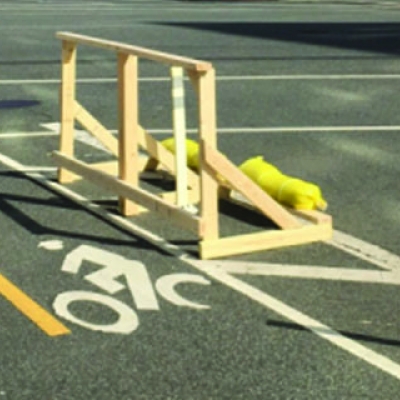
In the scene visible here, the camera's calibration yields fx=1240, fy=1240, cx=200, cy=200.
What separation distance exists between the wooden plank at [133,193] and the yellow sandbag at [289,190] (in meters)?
0.99

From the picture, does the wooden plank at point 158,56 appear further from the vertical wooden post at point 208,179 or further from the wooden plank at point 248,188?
the wooden plank at point 248,188

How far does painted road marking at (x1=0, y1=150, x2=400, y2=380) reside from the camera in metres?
7.31

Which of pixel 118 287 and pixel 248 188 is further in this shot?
pixel 248 188

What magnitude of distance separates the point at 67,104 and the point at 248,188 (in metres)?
3.05

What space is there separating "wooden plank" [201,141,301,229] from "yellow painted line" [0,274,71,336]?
182 cm

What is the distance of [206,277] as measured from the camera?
353 inches

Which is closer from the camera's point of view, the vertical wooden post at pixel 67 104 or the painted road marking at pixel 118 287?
the painted road marking at pixel 118 287

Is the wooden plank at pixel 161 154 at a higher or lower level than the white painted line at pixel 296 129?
higher

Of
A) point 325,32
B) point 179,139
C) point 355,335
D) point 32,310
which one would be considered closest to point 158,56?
point 179,139

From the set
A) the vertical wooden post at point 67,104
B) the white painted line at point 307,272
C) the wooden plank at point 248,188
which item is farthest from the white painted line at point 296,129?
the white painted line at point 307,272

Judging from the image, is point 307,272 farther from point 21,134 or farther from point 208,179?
point 21,134

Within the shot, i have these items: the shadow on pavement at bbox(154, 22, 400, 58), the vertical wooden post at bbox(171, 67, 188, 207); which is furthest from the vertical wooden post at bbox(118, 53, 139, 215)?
the shadow on pavement at bbox(154, 22, 400, 58)

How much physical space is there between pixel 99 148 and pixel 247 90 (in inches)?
221

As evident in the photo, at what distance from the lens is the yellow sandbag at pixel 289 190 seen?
34.0ft
